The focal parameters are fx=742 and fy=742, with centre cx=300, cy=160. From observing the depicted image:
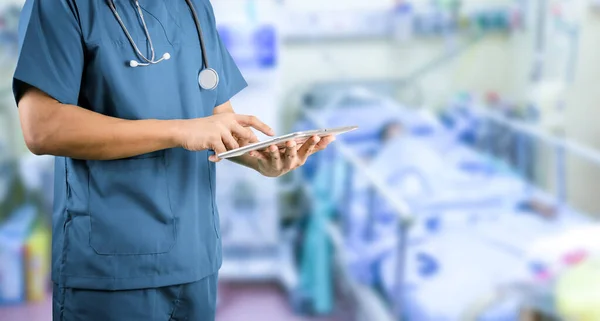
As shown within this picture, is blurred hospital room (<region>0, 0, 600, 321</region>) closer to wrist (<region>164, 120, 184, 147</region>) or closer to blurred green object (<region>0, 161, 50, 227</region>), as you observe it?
blurred green object (<region>0, 161, 50, 227</region>)

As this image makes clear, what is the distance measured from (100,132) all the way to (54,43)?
15 cm

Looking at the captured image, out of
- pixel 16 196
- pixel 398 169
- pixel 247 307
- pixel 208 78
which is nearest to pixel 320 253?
pixel 247 307

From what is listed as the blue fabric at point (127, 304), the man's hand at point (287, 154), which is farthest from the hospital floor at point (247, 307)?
the man's hand at point (287, 154)

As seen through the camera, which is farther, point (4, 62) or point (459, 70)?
point (459, 70)

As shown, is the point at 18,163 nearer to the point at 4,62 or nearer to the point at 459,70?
the point at 4,62

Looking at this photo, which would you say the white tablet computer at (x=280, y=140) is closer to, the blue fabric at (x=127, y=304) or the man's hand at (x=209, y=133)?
the man's hand at (x=209, y=133)

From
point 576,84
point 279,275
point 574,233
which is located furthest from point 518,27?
point 279,275

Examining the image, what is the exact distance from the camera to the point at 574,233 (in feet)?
8.60

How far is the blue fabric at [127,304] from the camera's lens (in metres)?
1.11

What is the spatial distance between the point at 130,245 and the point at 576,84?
8.76 feet

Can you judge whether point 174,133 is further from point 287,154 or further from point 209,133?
point 287,154

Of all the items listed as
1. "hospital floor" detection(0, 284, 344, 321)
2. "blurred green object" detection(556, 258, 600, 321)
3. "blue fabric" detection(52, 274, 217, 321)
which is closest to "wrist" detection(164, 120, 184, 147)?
"blue fabric" detection(52, 274, 217, 321)

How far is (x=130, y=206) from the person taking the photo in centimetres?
111

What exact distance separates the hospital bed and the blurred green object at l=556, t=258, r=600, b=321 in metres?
0.17
